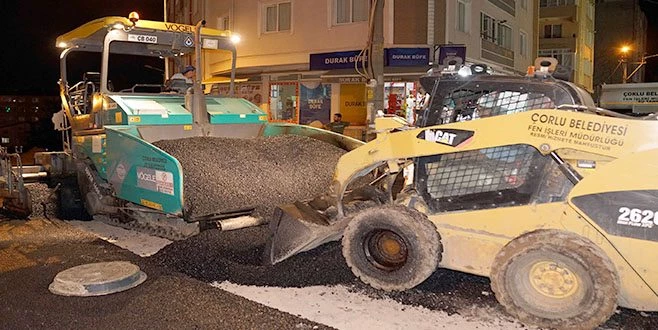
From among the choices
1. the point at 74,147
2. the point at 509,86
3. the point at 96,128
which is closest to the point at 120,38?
the point at 96,128

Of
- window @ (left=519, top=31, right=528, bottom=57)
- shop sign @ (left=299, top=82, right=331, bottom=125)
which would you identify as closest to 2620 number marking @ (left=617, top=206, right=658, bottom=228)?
shop sign @ (left=299, top=82, right=331, bottom=125)

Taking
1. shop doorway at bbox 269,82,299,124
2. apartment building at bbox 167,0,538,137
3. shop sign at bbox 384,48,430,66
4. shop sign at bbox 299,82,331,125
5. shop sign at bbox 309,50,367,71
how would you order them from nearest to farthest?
shop sign at bbox 384,48,430,66 < apartment building at bbox 167,0,538,137 < shop sign at bbox 309,50,367,71 < shop sign at bbox 299,82,331,125 < shop doorway at bbox 269,82,299,124

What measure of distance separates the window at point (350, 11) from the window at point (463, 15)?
12.8 ft

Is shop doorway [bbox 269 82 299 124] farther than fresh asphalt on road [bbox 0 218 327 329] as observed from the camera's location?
Yes

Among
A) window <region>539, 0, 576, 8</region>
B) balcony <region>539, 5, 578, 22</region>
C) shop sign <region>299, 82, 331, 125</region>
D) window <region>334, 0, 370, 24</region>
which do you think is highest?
window <region>539, 0, 576, 8</region>

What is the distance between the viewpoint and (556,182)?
15.1 feet

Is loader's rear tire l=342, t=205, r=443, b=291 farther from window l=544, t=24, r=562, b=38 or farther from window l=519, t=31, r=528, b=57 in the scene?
window l=544, t=24, r=562, b=38

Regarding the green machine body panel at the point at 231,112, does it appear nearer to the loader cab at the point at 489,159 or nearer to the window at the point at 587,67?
the loader cab at the point at 489,159

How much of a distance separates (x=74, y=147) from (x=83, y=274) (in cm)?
403

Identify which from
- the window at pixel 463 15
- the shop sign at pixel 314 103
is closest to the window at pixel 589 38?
the window at pixel 463 15

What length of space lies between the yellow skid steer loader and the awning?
572 inches

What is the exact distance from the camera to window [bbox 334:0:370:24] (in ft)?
70.3

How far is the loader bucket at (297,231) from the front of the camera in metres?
5.55

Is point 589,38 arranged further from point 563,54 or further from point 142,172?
point 142,172
